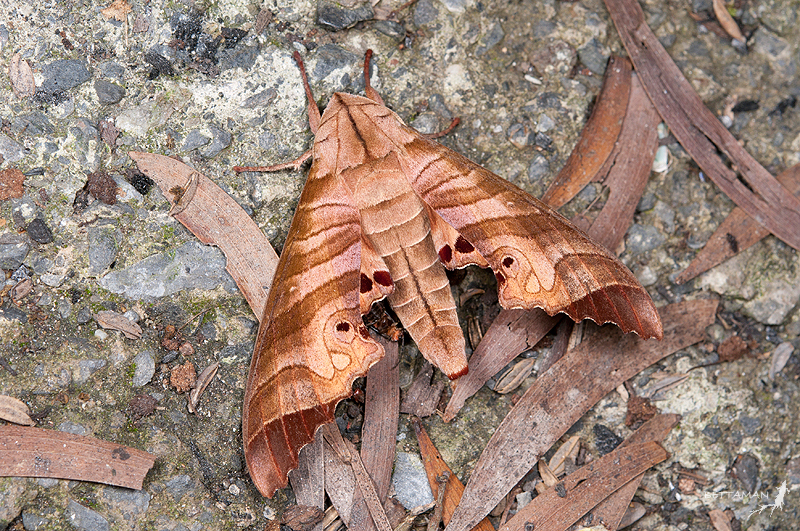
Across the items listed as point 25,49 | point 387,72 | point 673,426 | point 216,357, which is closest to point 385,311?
point 216,357

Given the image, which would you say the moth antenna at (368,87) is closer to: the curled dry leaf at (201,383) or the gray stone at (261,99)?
the gray stone at (261,99)

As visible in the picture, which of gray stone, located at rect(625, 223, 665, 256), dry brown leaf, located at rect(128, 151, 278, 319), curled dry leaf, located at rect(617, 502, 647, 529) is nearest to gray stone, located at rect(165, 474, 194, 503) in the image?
dry brown leaf, located at rect(128, 151, 278, 319)

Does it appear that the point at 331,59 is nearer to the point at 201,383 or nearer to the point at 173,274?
the point at 173,274

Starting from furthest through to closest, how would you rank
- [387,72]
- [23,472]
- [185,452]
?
[387,72] → [185,452] → [23,472]

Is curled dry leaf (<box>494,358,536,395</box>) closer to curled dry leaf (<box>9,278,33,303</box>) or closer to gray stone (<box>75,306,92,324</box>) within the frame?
gray stone (<box>75,306,92,324</box>)

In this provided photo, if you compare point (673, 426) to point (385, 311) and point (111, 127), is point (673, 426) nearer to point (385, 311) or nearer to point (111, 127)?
point (385, 311)

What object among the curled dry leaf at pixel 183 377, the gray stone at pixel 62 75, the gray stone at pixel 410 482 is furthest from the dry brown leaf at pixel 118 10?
the gray stone at pixel 410 482

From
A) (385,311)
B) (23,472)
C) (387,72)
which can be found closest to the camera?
(23,472)

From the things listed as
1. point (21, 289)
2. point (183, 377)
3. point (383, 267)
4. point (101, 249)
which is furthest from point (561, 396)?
point (21, 289)
